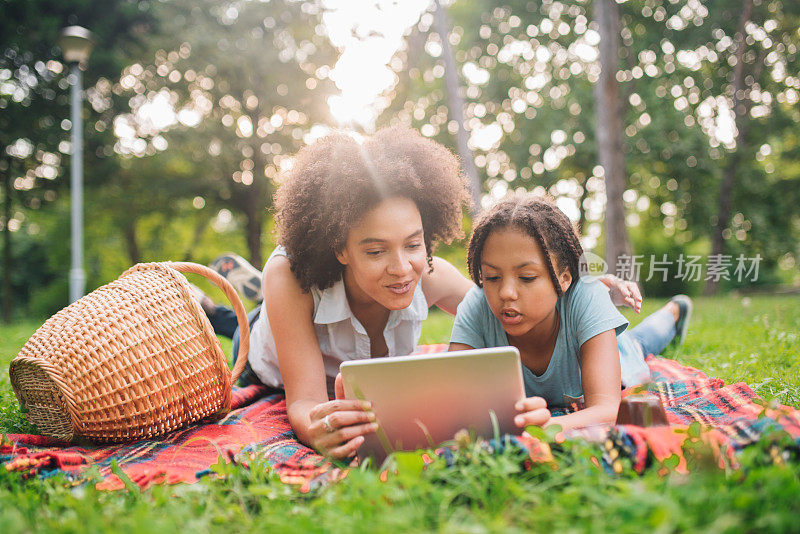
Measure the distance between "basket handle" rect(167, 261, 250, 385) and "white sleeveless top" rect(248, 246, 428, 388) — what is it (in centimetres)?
15

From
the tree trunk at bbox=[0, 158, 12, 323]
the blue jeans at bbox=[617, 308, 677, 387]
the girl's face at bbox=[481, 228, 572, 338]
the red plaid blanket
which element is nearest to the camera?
the red plaid blanket

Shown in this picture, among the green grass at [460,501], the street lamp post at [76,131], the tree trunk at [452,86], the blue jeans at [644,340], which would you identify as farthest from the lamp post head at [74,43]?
the blue jeans at [644,340]

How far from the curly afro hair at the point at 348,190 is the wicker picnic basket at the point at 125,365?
0.56 meters

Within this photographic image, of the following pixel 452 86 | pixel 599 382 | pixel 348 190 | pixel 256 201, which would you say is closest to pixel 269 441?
pixel 348 190

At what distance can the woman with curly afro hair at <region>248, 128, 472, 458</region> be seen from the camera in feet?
7.57

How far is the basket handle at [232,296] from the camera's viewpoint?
8.40 ft

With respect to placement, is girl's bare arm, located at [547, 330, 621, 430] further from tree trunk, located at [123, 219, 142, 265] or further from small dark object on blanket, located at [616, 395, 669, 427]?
tree trunk, located at [123, 219, 142, 265]

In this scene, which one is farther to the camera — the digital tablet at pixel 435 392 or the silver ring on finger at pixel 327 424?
the silver ring on finger at pixel 327 424

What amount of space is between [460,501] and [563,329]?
124 centimetres

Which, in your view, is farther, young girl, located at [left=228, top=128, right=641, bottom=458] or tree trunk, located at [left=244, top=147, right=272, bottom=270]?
tree trunk, located at [left=244, top=147, right=272, bottom=270]

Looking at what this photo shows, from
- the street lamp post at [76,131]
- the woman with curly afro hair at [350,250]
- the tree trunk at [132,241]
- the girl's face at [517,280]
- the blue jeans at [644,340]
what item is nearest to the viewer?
the girl's face at [517,280]

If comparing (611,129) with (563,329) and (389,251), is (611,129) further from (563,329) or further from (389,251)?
(389,251)

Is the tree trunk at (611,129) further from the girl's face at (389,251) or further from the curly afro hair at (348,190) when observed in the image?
the girl's face at (389,251)

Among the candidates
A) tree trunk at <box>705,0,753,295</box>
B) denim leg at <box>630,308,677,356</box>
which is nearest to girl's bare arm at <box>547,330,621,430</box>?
denim leg at <box>630,308,677,356</box>
